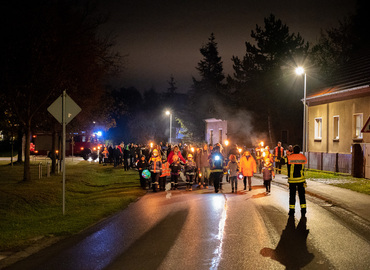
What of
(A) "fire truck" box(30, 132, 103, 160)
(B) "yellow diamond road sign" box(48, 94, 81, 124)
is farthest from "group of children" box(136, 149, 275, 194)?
(A) "fire truck" box(30, 132, 103, 160)

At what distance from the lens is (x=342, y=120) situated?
3025 centimetres

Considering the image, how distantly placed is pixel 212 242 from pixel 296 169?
4.82 metres

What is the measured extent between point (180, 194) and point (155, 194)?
103 centimetres

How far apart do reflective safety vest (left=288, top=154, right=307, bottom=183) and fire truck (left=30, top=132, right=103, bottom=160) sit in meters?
37.3

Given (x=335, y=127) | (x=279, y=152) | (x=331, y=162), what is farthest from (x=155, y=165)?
(x=335, y=127)

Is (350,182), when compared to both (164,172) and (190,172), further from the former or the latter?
(164,172)

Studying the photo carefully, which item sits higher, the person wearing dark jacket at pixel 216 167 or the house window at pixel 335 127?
the house window at pixel 335 127

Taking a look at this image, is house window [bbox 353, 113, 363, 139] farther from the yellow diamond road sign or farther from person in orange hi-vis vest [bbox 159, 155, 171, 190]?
the yellow diamond road sign

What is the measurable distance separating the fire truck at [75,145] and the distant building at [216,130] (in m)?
18.3

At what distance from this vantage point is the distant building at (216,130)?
62.2 meters

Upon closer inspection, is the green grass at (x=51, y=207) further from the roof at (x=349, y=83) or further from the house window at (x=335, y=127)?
the house window at (x=335, y=127)

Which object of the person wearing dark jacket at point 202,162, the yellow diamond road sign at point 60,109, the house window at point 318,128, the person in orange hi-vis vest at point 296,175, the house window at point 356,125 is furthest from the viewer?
the house window at point 318,128

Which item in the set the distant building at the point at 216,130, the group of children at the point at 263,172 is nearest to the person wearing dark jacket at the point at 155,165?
the group of children at the point at 263,172

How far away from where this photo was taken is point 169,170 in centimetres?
1892
